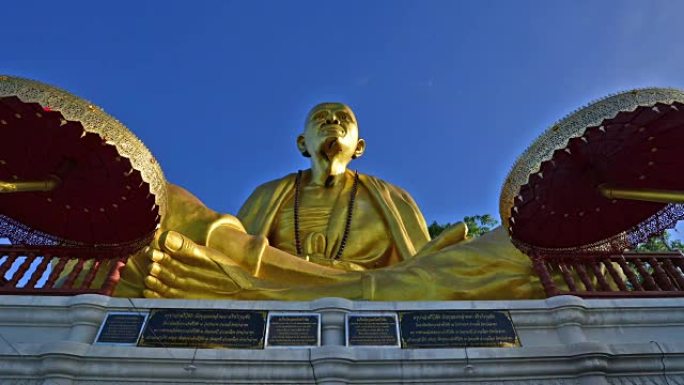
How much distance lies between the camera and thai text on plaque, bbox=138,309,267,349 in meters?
4.47

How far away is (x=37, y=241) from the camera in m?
6.03

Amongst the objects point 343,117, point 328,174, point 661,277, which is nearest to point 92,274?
point 328,174

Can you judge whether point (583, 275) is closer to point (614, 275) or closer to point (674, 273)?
point (614, 275)

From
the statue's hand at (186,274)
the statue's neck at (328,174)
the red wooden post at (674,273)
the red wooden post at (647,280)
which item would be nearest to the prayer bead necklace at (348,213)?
the statue's neck at (328,174)

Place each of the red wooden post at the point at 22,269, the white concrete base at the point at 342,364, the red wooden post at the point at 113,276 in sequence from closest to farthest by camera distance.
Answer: the white concrete base at the point at 342,364 → the red wooden post at the point at 113,276 → the red wooden post at the point at 22,269

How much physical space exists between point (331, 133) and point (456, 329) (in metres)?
4.97

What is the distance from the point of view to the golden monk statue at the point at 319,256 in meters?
5.63

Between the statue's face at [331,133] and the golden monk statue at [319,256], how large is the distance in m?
0.86

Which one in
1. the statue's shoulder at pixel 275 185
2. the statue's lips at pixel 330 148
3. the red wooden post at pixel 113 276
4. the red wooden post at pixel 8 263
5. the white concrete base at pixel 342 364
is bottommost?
the white concrete base at pixel 342 364

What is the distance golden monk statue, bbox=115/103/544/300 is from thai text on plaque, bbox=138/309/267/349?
3.00ft

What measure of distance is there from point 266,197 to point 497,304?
465 centimetres

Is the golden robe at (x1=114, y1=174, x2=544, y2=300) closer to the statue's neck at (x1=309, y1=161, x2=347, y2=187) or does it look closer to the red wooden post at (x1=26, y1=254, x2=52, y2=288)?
the red wooden post at (x1=26, y1=254, x2=52, y2=288)

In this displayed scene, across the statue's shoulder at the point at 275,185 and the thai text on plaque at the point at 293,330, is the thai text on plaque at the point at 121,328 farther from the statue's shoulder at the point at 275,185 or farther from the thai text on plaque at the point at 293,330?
the statue's shoulder at the point at 275,185

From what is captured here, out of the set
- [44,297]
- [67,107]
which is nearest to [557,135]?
[67,107]
